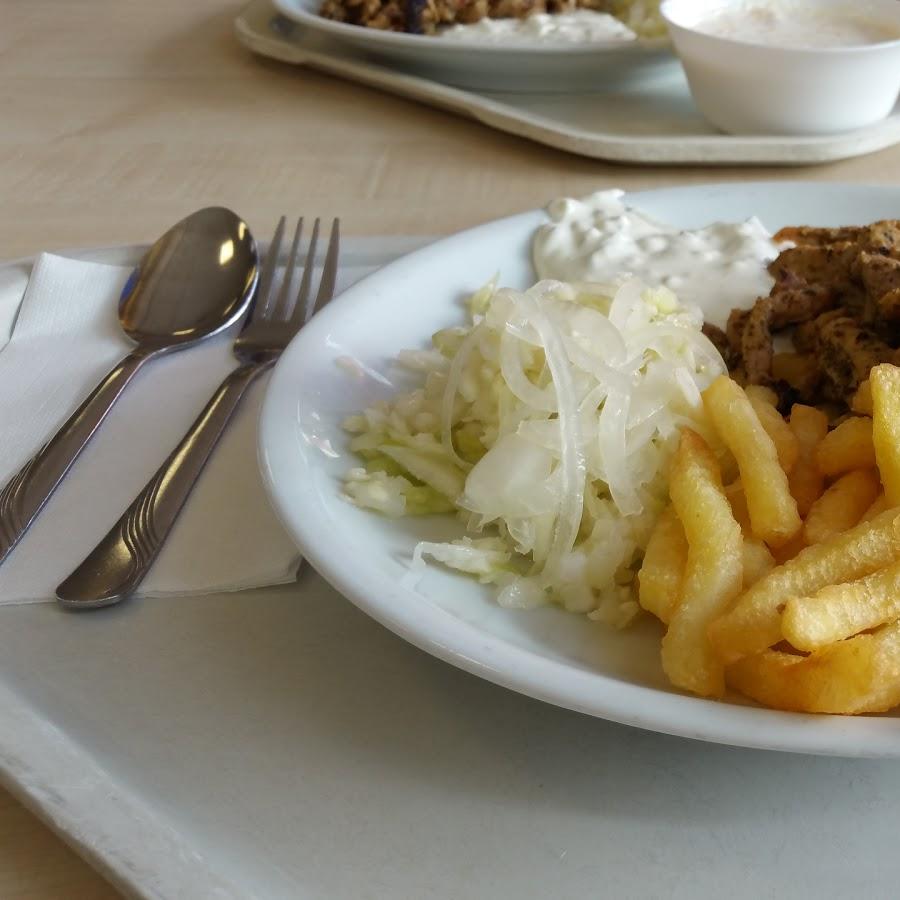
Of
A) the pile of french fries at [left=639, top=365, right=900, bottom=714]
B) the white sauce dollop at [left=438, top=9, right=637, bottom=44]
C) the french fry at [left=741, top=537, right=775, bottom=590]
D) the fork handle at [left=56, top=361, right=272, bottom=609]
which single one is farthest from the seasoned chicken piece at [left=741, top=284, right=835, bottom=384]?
the white sauce dollop at [left=438, top=9, right=637, bottom=44]

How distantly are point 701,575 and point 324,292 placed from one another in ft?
3.03

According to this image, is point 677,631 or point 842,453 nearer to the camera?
point 677,631

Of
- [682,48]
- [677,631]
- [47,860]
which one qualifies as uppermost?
[682,48]

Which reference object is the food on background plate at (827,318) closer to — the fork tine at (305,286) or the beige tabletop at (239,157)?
the fork tine at (305,286)

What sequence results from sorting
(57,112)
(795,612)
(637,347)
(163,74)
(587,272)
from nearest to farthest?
(795,612)
(637,347)
(587,272)
(57,112)
(163,74)

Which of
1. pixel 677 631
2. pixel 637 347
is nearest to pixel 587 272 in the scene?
pixel 637 347

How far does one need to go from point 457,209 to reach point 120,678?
138 cm

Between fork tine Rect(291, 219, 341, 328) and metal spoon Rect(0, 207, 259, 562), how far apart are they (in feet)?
0.33

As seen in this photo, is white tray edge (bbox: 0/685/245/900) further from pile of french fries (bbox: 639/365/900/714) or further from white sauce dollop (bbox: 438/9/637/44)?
white sauce dollop (bbox: 438/9/637/44)

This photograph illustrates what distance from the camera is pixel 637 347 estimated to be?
1.25 meters

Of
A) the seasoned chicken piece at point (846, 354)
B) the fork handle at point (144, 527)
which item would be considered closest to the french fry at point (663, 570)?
the seasoned chicken piece at point (846, 354)

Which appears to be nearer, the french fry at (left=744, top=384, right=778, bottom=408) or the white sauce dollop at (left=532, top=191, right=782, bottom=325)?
the french fry at (left=744, top=384, right=778, bottom=408)

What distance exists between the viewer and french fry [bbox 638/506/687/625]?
37.8 inches

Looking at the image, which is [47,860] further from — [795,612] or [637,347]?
[637,347]
